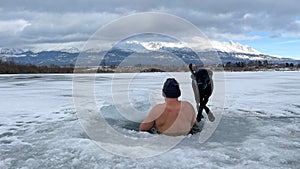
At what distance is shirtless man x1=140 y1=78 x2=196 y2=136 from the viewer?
4.06 metres

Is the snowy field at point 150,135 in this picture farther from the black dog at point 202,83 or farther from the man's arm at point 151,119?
the black dog at point 202,83

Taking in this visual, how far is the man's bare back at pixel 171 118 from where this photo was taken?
4.11m

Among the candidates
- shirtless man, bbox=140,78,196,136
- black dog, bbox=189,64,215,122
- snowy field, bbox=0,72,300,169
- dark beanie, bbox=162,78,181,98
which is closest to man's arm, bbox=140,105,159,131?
shirtless man, bbox=140,78,196,136

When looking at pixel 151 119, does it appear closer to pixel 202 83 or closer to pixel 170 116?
pixel 170 116

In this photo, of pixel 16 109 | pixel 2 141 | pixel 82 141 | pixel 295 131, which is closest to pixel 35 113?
pixel 16 109

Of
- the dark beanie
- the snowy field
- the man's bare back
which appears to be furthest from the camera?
the man's bare back

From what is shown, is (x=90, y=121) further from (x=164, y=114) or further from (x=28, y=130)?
(x=164, y=114)

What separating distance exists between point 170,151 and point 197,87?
6.28 ft

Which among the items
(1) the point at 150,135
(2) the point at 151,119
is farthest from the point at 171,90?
(1) the point at 150,135

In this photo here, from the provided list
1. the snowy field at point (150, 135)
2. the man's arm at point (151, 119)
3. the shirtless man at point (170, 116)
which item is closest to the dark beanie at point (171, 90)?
the shirtless man at point (170, 116)

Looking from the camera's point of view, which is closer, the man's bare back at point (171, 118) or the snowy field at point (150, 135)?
the snowy field at point (150, 135)

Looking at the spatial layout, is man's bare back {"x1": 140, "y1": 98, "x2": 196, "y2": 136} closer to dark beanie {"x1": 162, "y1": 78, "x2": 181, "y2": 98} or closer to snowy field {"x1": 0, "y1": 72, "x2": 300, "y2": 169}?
dark beanie {"x1": 162, "y1": 78, "x2": 181, "y2": 98}

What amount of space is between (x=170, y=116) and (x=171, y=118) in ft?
0.14

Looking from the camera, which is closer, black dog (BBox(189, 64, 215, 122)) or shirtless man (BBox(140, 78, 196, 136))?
shirtless man (BBox(140, 78, 196, 136))
